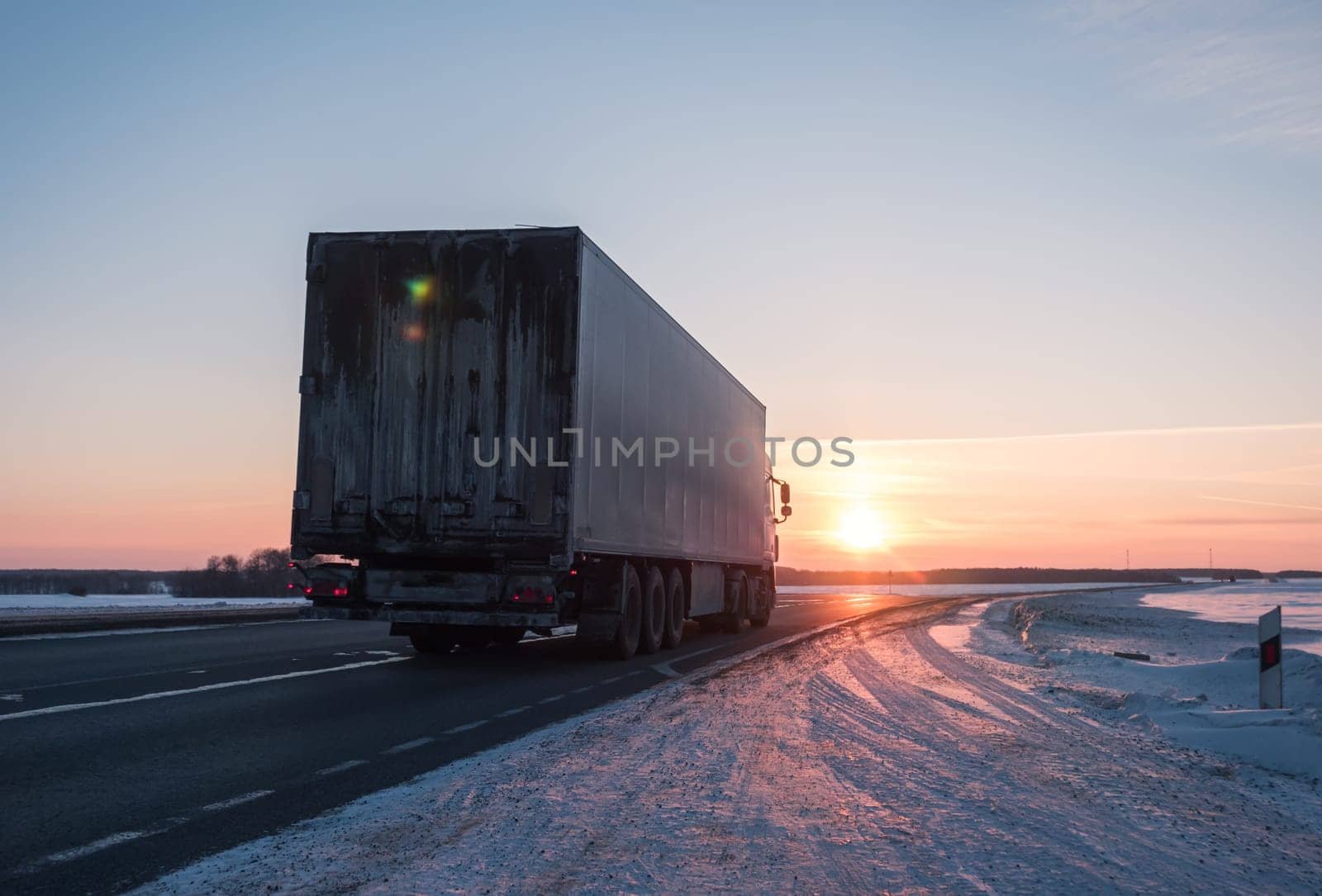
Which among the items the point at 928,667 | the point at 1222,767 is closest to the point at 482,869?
the point at 1222,767

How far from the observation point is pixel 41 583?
3162 inches

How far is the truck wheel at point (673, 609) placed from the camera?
15.4 m

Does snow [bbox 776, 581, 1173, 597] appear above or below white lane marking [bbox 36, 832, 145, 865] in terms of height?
below

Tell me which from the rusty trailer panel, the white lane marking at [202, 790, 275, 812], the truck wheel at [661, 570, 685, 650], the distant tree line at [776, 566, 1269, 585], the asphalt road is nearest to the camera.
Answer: the asphalt road

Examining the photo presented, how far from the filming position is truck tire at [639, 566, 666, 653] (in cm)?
1430

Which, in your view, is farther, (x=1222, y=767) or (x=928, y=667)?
(x=928, y=667)

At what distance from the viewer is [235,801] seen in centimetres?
544

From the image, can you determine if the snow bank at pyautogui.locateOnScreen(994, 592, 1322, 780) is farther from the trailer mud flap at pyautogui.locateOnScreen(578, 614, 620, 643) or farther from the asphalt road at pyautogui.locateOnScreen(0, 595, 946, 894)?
the trailer mud flap at pyautogui.locateOnScreen(578, 614, 620, 643)

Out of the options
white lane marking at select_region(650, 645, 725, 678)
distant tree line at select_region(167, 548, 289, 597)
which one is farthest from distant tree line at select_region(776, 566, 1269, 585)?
white lane marking at select_region(650, 645, 725, 678)

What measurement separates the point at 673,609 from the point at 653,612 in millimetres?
1126

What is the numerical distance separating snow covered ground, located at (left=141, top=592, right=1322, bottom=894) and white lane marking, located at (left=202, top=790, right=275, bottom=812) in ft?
1.97

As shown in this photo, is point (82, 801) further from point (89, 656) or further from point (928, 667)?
point (928, 667)

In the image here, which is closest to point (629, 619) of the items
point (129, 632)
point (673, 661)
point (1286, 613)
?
point (673, 661)

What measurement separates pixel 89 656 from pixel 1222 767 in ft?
38.8
